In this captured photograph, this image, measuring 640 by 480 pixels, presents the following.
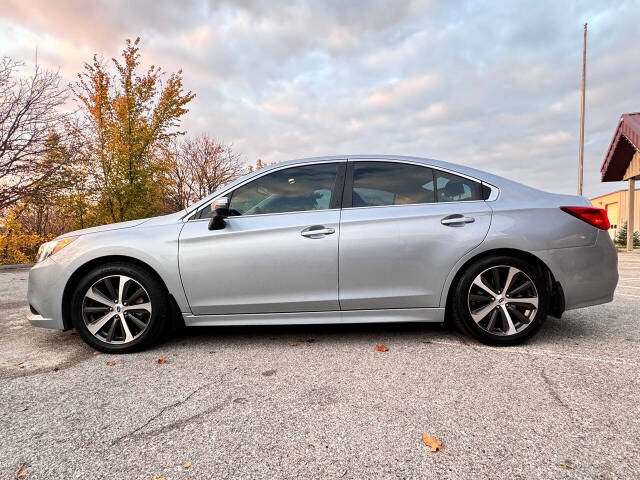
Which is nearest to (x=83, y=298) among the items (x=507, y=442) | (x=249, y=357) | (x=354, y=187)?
(x=249, y=357)

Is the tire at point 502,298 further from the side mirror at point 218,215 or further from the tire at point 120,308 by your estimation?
the tire at point 120,308

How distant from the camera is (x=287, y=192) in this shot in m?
3.26

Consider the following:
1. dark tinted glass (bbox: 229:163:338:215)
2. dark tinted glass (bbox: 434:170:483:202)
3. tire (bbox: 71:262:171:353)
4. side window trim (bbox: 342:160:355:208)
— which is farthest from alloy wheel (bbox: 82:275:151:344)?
dark tinted glass (bbox: 434:170:483:202)

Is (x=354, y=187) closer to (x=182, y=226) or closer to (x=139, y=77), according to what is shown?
(x=182, y=226)

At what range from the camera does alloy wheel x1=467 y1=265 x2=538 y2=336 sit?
2967 millimetres

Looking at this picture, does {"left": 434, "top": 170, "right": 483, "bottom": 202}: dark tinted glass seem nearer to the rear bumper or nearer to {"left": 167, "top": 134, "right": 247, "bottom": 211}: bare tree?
the rear bumper

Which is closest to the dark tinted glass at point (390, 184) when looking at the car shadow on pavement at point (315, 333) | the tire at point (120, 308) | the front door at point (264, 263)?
the front door at point (264, 263)

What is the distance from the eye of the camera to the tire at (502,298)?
2.97m

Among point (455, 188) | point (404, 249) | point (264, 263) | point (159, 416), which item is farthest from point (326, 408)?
point (455, 188)

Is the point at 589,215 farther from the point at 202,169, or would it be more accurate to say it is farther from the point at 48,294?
the point at 202,169

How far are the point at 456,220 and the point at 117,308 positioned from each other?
2.92 m

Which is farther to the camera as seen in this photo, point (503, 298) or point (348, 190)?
point (348, 190)

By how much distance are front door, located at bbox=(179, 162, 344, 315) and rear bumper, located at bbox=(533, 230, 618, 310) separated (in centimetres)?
176

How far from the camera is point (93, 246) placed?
310 cm
